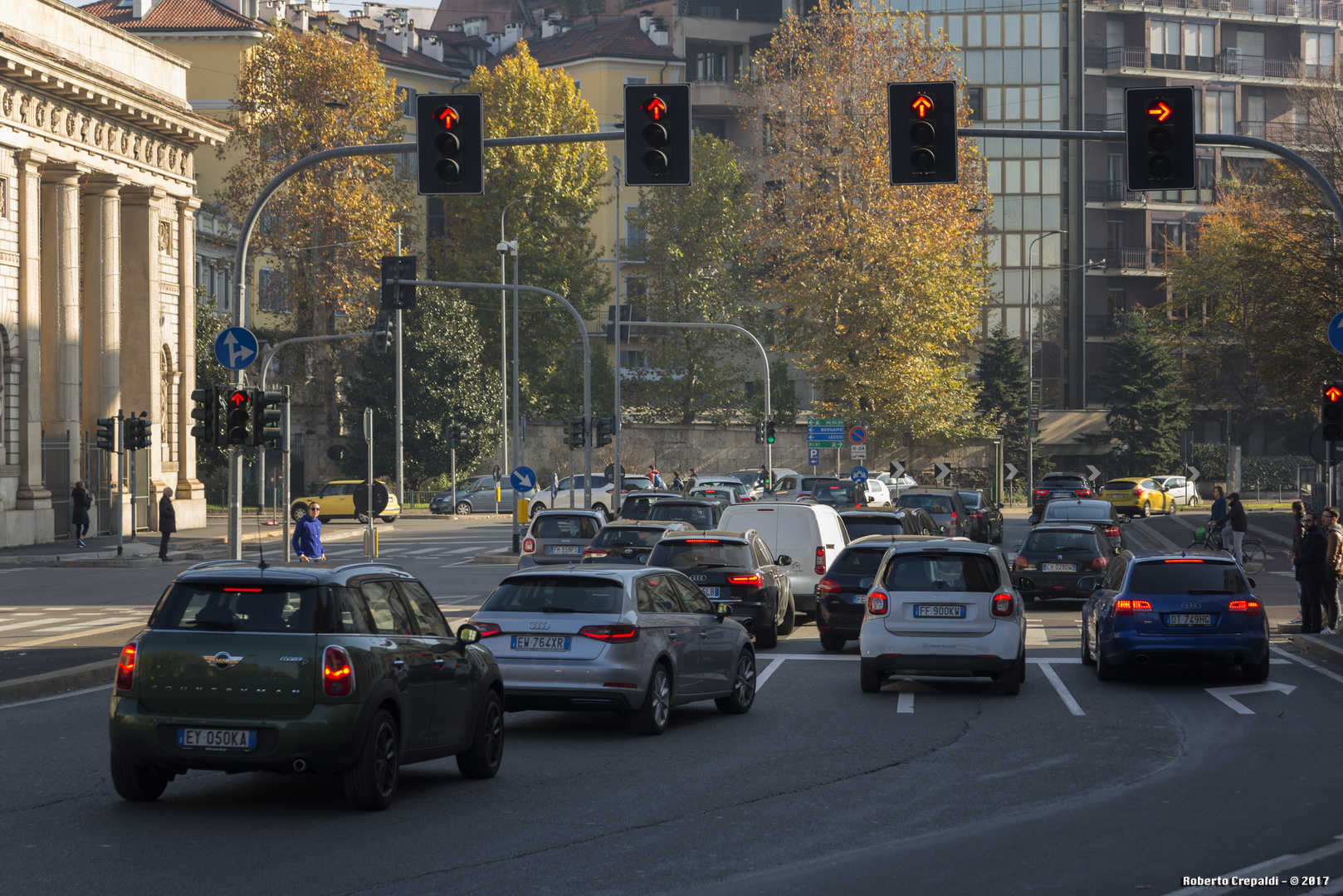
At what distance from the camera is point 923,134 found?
706 inches

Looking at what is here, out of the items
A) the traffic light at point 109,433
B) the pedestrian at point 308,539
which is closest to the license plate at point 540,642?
the pedestrian at point 308,539

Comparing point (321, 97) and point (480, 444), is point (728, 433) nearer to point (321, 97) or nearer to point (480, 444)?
point (480, 444)

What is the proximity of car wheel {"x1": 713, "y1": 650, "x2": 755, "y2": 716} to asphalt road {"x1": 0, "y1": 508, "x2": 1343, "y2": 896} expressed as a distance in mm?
195

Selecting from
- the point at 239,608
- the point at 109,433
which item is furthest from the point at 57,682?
the point at 109,433

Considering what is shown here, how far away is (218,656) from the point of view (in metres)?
9.32

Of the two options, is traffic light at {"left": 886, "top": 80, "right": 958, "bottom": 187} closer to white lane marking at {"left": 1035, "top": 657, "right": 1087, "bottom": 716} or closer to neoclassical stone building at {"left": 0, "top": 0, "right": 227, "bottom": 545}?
white lane marking at {"left": 1035, "top": 657, "right": 1087, "bottom": 716}

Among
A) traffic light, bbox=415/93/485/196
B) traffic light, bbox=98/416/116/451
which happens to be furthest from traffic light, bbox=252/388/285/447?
traffic light, bbox=98/416/116/451

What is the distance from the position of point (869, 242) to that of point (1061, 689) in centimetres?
4397

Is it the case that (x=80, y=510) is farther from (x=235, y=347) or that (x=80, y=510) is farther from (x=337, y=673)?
(x=337, y=673)

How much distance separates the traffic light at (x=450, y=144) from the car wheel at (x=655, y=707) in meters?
7.08

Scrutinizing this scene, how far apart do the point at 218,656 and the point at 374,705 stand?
3.02 feet

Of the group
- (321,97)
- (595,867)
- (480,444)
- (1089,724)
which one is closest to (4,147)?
(321,97)

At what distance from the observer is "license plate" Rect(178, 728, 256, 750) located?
30.3 ft

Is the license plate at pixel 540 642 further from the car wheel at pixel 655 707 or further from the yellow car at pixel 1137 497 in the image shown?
the yellow car at pixel 1137 497
